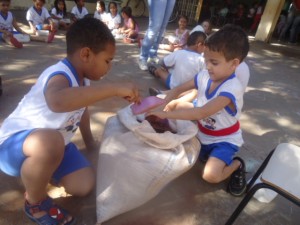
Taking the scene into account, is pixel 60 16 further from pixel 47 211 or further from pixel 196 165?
pixel 47 211

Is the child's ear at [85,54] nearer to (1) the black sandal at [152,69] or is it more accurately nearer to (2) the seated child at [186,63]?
(2) the seated child at [186,63]

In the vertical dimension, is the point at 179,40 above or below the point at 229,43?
below

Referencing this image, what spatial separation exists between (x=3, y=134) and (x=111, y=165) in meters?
0.53

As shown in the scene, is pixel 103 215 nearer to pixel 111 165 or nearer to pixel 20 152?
pixel 111 165

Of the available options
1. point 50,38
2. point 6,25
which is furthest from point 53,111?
point 6,25

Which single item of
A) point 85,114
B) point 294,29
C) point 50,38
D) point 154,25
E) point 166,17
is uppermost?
point 166,17

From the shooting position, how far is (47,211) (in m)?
1.38

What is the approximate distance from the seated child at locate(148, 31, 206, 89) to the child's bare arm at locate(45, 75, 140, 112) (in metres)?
Result: 1.78

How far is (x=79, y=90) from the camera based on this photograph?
1223mm

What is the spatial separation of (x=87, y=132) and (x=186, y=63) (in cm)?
147

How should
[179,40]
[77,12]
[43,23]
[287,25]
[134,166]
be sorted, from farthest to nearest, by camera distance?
[287,25], [77,12], [43,23], [179,40], [134,166]

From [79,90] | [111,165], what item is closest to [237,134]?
[111,165]

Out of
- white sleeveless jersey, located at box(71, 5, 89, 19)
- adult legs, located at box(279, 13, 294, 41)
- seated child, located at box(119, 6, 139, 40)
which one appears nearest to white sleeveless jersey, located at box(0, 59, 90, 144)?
seated child, located at box(119, 6, 139, 40)

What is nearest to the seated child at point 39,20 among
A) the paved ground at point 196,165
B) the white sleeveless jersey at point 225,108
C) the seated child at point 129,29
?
the paved ground at point 196,165
